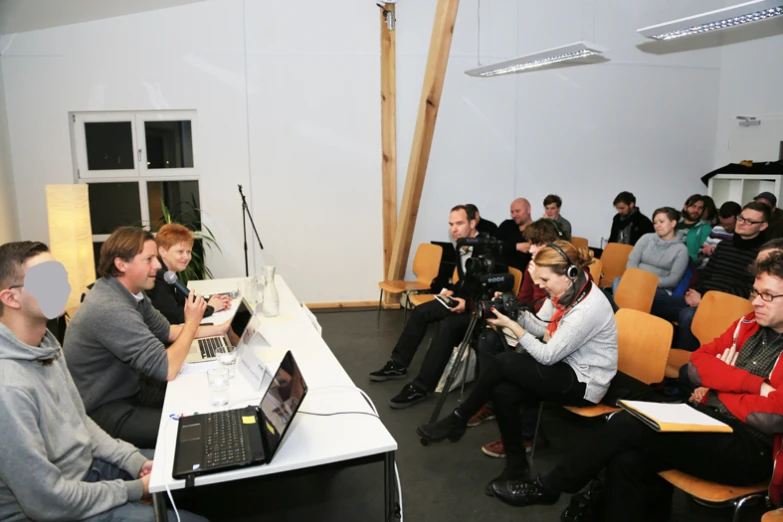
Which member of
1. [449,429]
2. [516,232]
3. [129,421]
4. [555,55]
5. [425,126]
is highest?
[555,55]

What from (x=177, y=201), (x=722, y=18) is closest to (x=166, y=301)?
(x=177, y=201)

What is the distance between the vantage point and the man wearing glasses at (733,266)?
377 cm

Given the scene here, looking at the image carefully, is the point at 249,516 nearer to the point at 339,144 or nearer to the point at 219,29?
the point at 339,144

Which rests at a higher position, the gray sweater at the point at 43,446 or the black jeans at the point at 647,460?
the gray sweater at the point at 43,446

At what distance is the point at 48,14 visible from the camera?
4926 millimetres

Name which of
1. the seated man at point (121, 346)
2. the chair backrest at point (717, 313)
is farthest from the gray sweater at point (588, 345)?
the seated man at point (121, 346)

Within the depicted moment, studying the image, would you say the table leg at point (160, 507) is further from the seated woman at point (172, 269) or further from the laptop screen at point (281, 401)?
the seated woman at point (172, 269)

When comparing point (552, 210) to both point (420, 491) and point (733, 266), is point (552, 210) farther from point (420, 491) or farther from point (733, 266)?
point (420, 491)

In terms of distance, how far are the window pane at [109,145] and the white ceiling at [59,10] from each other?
990 millimetres

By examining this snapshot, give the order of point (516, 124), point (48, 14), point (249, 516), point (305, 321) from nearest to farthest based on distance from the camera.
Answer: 1. point (249, 516)
2. point (305, 321)
3. point (48, 14)
4. point (516, 124)

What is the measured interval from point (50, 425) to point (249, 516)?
1177 mm

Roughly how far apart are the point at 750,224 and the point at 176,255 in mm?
3699

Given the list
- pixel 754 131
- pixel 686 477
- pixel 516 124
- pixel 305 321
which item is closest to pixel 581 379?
pixel 686 477

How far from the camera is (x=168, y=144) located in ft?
19.3
